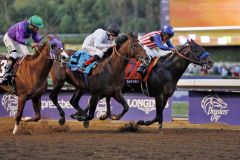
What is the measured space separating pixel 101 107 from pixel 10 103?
2.56 metres

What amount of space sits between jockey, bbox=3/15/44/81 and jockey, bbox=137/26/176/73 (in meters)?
2.38

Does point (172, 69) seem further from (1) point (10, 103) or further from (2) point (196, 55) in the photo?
(1) point (10, 103)

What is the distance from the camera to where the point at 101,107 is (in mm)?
18531

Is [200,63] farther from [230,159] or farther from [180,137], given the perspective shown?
[230,159]

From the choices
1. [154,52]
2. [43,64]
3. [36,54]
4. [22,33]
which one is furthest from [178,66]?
[22,33]

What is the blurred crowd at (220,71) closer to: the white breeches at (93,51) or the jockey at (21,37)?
the white breeches at (93,51)

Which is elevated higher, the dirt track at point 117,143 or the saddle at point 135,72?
the saddle at point 135,72

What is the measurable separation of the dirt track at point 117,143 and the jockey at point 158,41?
168 centimetres

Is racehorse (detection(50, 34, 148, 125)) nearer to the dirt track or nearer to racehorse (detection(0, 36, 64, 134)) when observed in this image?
the dirt track

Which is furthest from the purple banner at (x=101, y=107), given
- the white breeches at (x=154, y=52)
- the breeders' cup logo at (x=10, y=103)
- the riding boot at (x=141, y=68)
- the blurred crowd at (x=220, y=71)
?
the blurred crowd at (x=220, y=71)

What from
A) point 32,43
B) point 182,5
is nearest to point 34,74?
point 32,43

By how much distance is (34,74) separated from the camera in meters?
14.5

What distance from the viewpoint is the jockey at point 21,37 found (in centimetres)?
1454

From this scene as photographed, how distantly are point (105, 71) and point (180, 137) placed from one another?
7.07ft
